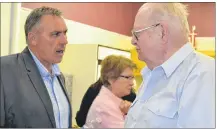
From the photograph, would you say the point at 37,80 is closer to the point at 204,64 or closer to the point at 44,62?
the point at 44,62

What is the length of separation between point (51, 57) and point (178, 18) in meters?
0.35

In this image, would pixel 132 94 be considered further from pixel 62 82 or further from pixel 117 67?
pixel 62 82

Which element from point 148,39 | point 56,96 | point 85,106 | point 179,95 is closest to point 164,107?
point 179,95

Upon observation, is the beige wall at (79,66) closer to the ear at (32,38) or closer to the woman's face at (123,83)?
the woman's face at (123,83)

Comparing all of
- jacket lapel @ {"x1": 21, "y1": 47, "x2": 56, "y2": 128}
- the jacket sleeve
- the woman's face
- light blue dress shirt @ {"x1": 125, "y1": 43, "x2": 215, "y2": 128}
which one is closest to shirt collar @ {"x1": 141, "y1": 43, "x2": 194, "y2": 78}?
light blue dress shirt @ {"x1": 125, "y1": 43, "x2": 215, "y2": 128}

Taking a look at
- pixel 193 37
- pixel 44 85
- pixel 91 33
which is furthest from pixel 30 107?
pixel 193 37

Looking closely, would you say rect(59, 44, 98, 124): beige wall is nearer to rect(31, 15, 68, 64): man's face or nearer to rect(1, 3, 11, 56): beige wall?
rect(31, 15, 68, 64): man's face

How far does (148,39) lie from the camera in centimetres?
70

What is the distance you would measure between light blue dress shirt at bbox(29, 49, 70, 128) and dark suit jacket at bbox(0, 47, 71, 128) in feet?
0.08

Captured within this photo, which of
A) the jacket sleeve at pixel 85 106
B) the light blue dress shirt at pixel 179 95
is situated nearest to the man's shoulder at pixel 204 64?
the light blue dress shirt at pixel 179 95

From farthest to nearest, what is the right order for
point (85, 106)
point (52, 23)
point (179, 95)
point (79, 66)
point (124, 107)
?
1. point (79, 66)
2. point (85, 106)
3. point (124, 107)
4. point (52, 23)
5. point (179, 95)

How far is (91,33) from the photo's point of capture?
1.86 metres

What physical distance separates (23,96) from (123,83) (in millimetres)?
433

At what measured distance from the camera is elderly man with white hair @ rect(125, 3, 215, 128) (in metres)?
0.62
